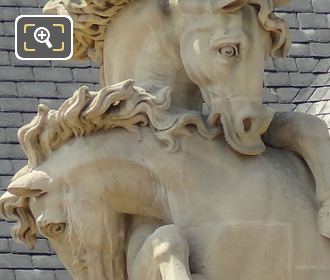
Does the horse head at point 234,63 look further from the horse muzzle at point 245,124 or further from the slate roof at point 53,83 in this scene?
the slate roof at point 53,83

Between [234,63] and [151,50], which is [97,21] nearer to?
[151,50]

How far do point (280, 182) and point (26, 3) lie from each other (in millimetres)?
10560

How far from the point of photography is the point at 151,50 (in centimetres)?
922

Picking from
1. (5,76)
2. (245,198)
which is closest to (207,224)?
(245,198)

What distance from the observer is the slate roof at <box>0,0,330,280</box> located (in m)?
17.5

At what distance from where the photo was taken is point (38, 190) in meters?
9.06

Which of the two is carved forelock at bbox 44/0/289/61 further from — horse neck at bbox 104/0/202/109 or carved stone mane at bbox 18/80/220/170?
carved stone mane at bbox 18/80/220/170

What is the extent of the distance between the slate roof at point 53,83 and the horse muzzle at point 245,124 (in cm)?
833

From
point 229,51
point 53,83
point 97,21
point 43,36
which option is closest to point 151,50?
point 97,21

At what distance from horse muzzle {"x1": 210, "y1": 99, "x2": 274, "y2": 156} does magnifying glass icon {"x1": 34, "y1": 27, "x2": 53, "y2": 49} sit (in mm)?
932

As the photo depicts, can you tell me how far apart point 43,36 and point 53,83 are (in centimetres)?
899

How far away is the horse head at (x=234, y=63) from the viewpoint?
900cm

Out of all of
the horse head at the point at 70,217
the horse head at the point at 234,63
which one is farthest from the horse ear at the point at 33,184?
the horse head at the point at 234,63

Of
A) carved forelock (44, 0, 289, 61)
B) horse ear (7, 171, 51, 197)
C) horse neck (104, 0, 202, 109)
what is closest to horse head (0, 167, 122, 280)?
horse ear (7, 171, 51, 197)
